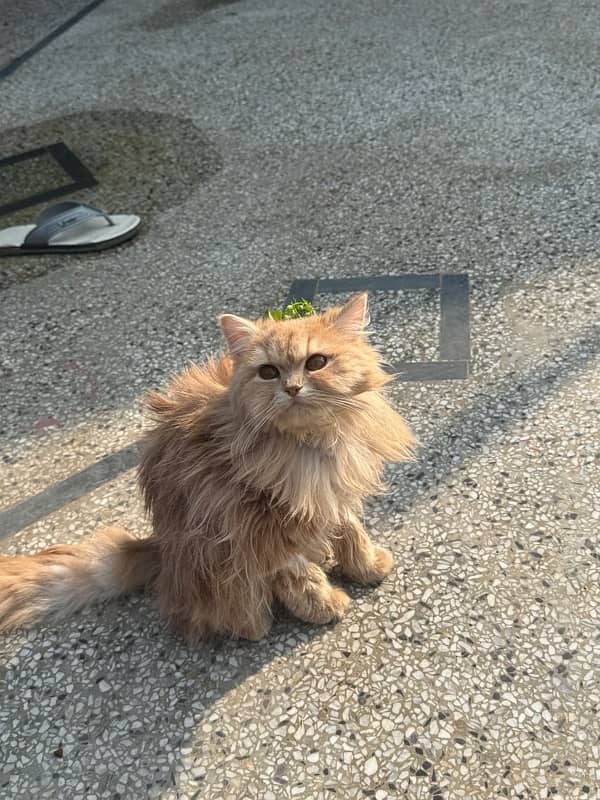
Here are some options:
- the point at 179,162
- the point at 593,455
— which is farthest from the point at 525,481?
the point at 179,162

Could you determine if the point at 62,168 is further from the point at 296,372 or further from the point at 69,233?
the point at 296,372

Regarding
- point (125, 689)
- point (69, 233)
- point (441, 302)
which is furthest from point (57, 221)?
point (125, 689)

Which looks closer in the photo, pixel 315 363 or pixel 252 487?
pixel 315 363

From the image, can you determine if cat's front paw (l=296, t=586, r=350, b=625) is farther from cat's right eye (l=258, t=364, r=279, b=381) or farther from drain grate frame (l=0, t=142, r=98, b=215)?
drain grate frame (l=0, t=142, r=98, b=215)

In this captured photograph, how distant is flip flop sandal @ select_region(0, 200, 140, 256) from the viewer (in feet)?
12.9

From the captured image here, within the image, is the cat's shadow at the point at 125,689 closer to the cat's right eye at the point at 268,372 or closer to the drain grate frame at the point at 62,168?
the cat's right eye at the point at 268,372

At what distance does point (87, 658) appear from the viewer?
79.2 inches

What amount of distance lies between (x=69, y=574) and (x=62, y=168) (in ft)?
11.8

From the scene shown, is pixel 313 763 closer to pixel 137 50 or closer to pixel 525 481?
pixel 525 481

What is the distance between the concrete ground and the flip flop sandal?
10 cm

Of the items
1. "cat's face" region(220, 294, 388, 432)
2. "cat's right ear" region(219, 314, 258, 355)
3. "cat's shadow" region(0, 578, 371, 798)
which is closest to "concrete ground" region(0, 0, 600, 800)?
"cat's shadow" region(0, 578, 371, 798)

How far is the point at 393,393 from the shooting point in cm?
277

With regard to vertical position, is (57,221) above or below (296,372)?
below

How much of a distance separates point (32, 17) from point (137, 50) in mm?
2288
